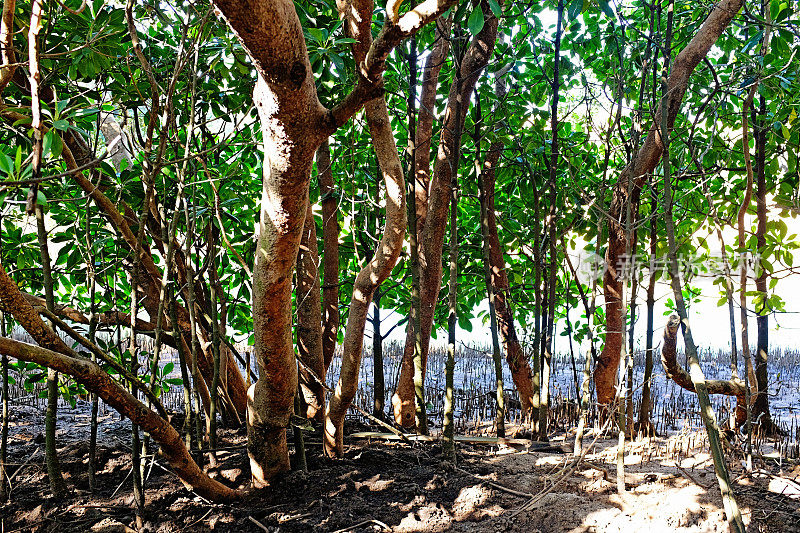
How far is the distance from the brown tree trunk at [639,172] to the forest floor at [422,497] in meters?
0.88

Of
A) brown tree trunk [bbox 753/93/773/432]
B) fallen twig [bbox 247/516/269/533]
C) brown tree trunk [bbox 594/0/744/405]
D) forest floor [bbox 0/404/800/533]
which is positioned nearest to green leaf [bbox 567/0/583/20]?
brown tree trunk [bbox 594/0/744/405]

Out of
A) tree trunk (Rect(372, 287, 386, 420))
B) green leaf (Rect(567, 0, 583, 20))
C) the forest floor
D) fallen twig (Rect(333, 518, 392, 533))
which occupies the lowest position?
fallen twig (Rect(333, 518, 392, 533))

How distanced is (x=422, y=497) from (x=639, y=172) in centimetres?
252

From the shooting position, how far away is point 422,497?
2.57 meters

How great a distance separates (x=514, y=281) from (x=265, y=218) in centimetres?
313

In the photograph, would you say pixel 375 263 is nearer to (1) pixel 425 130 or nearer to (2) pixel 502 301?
(1) pixel 425 130

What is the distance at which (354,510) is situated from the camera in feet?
8.20

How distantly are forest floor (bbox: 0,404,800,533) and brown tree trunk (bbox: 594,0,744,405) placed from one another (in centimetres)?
88

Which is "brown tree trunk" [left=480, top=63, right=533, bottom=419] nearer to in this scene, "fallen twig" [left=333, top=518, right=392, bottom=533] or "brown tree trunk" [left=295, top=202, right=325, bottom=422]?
"brown tree trunk" [left=295, top=202, right=325, bottom=422]

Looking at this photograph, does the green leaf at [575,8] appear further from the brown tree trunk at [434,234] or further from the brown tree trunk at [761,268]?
the brown tree trunk at [761,268]

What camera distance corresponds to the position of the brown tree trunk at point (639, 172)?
11.3ft

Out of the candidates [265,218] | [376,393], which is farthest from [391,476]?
[265,218]

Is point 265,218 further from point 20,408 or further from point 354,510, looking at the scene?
point 20,408

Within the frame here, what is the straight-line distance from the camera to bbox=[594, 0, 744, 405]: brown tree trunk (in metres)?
3.45
